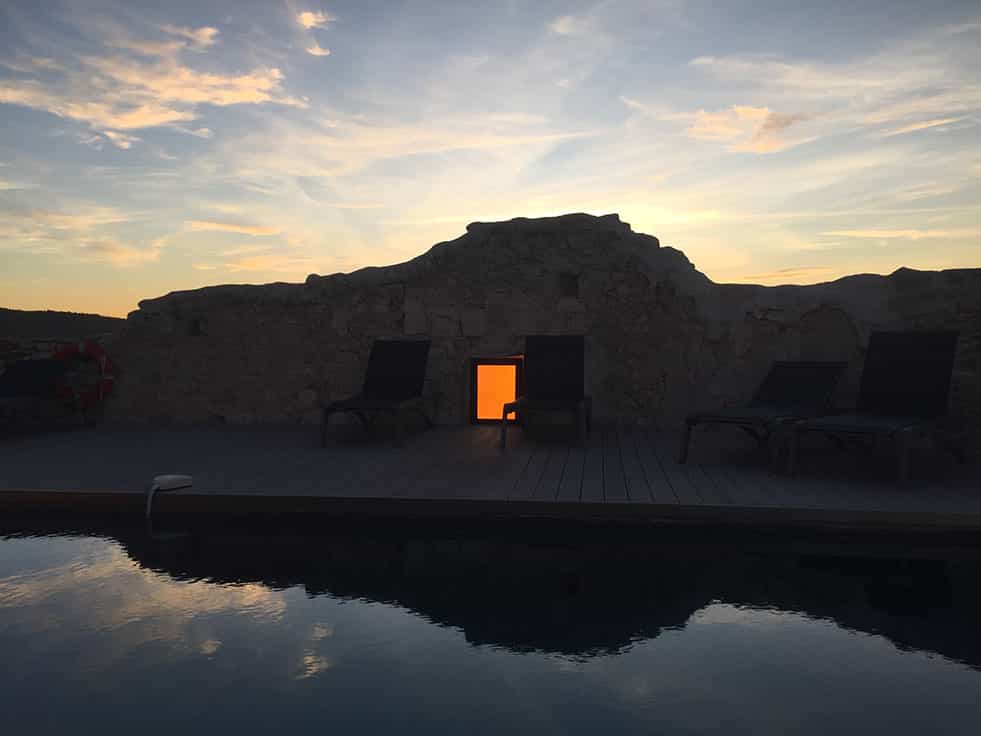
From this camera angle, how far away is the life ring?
9.08 m

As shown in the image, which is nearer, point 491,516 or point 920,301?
point 491,516

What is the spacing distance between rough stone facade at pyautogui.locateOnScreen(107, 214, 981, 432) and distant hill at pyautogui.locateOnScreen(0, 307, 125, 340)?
13881mm

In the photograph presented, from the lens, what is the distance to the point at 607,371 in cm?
848

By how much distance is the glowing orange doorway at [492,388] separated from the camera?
8977 millimetres

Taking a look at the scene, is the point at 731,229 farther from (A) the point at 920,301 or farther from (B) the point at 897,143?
(A) the point at 920,301

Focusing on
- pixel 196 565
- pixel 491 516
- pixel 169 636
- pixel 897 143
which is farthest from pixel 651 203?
pixel 169 636

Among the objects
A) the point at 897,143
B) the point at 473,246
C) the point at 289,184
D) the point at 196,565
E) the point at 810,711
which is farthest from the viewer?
the point at 289,184

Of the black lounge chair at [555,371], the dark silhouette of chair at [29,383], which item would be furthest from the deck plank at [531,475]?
the dark silhouette of chair at [29,383]

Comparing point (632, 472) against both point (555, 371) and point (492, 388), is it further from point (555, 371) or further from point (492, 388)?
point (492, 388)

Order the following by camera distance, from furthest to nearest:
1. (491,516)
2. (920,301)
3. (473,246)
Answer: (473,246)
(920,301)
(491,516)

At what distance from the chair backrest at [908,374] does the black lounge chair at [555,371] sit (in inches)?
108

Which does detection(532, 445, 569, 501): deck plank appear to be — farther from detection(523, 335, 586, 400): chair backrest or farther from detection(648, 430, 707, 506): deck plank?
detection(648, 430, 707, 506): deck plank

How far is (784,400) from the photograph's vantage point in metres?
6.57

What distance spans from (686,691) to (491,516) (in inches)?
78.9
